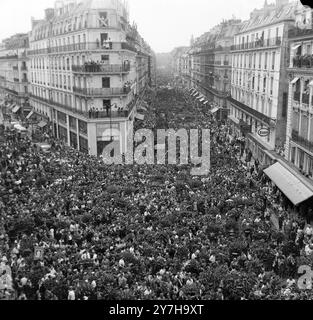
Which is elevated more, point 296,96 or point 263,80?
point 263,80

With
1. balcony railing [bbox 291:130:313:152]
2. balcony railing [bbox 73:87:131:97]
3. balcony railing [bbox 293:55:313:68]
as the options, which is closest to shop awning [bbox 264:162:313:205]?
balcony railing [bbox 291:130:313:152]

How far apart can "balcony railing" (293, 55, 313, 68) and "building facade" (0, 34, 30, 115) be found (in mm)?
58654

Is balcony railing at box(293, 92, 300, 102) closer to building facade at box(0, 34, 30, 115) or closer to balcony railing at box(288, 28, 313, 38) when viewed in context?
balcony railing at box(288, 28, 313, 38)

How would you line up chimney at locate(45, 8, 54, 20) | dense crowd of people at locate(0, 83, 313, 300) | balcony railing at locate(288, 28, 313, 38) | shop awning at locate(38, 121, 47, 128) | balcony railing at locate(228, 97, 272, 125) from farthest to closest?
shop awning at locate(38, 121, 47, 128), chimney at locate(45, 8, 54, 20), balcony railing at locate(228, 97, 272, 125), balcony railing at locate(288, 28, 313, 38), dense crowd of people at locate(0, 83, 313, 300)

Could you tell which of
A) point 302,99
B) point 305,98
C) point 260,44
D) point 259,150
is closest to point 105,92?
point 259,150

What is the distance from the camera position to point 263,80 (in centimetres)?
4831

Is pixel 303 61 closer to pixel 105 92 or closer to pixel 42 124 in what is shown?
pixel 105 92

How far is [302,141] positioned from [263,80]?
16.9 m

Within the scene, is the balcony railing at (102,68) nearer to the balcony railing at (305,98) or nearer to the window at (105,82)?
the window at (105,82)

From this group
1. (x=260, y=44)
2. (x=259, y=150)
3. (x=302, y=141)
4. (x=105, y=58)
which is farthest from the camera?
(x=260, y=44)

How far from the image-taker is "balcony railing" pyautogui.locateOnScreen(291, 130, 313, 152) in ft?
103

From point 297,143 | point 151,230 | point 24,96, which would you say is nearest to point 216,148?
A: point 297,143

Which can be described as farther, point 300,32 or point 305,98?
point 300,32

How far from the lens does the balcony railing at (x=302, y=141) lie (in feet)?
103
